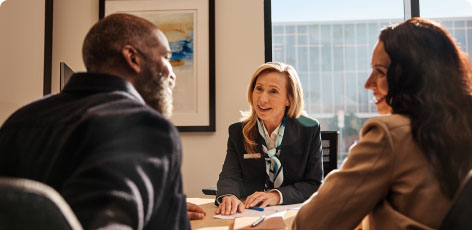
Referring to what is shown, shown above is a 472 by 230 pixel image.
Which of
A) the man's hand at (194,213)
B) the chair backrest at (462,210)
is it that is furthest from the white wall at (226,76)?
the chair backrest at (462,210)

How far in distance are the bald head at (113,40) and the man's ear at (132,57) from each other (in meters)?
0.01

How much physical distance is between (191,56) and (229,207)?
2052 mm

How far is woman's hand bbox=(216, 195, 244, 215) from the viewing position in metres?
1.63

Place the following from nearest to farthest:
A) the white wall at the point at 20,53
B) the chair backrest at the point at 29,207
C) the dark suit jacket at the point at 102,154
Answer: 1. the chair backrest at the point at 29,207
2. the dark suit jacket at the point at 102,154
3. the white wall at the point at 20,53

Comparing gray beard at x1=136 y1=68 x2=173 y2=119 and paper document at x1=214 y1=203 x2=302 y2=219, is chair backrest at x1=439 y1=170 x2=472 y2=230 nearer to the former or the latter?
gray beard at x1=136 y1=68 x2=173 y2=119

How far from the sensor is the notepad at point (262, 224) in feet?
4.36

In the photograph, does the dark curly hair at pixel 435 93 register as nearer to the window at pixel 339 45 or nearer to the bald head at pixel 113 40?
the bald head at pixel 113 40

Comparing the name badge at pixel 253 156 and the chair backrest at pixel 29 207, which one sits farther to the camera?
the name badge at pixel 253 156

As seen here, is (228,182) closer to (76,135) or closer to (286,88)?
(286,88)

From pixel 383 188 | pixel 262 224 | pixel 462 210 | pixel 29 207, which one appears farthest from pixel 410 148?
pixel 29 207

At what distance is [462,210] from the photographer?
→ 2.45 feet

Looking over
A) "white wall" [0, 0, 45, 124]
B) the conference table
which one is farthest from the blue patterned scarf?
"white wall" [0, 0, 45, 124]

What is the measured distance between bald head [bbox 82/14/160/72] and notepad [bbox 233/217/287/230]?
68 cm

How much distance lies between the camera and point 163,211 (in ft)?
2.74
